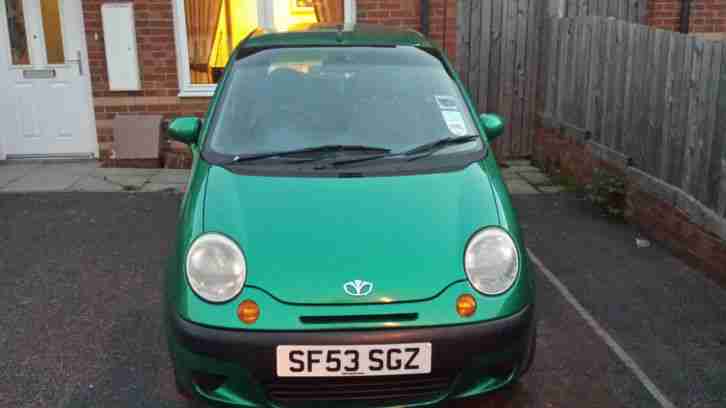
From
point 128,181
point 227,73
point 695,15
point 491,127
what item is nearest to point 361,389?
point 491,127

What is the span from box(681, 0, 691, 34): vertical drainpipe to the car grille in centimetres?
753

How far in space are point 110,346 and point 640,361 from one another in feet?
9.77

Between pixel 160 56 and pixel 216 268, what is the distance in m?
6.20

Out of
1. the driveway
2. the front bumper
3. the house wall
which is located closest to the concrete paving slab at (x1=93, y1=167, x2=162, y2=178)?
the house wall

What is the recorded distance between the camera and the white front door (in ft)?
27.3

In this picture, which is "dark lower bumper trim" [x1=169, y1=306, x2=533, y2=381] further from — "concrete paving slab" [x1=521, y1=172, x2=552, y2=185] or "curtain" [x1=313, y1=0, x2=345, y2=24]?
"curtain" [x1=313, y1=0, x2=345, y2=24]

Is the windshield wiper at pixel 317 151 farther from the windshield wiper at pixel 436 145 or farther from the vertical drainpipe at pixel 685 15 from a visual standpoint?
the vertical drainpipe at pixel 685 15

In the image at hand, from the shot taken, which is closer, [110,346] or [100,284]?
[110,346]

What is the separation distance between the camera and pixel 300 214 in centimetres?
301

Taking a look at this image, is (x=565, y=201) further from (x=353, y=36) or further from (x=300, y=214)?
(x=300, y=214)

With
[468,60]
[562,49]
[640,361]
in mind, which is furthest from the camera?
[468,60]

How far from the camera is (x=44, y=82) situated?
841cm

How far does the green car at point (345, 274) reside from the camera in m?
2.67

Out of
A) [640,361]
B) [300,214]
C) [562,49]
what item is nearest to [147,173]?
[562,49]
